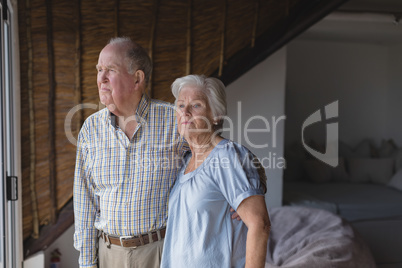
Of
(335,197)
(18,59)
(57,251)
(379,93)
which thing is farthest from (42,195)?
(379,93)

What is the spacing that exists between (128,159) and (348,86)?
209 inches

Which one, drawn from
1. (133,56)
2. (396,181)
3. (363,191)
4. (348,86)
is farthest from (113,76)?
(348,86)

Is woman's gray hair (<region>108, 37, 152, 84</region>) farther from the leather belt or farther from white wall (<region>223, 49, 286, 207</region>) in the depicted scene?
white wall (<region>223, 49, 286, 207</region>)

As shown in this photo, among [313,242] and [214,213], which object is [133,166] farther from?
[313,242]

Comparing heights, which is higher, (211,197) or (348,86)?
(348,86)

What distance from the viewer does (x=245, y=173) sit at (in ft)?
4.50

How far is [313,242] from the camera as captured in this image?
10.4ft

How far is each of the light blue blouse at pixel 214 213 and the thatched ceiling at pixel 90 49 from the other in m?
2.01

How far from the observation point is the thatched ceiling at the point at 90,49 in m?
3.12

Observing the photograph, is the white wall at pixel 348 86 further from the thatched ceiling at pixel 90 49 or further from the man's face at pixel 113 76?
the man's face at pixel 113 76

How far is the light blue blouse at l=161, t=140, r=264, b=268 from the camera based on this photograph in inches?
54.4

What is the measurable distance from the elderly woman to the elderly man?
0.16m

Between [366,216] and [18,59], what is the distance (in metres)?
3.53

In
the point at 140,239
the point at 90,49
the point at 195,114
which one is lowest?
the point at 140,239
